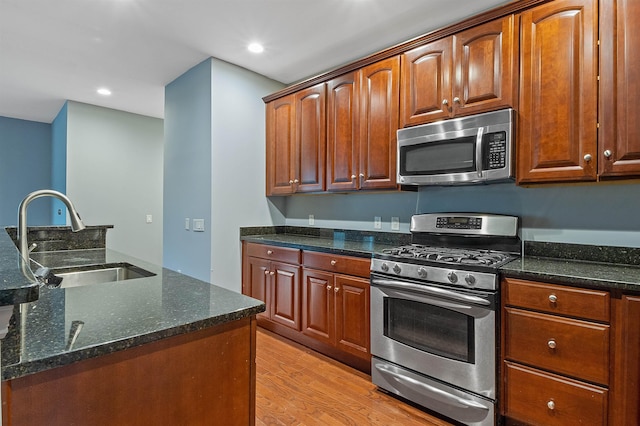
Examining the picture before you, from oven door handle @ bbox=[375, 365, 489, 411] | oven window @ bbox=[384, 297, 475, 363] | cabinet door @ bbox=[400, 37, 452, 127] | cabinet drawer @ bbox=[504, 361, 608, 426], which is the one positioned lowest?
oven door handle @ bbox=[375, 365, 489, 411]

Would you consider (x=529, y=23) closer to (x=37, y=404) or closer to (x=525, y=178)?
(x=525, y=178)

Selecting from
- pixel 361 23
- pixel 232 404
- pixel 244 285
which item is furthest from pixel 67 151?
pixel 232 404

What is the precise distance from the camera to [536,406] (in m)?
1.71

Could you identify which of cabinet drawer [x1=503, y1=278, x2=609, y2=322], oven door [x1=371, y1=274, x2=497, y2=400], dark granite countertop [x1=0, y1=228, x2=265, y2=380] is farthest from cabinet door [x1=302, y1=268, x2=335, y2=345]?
dark granite countertop [x1=0, y1=228, x2=265, y2=380]

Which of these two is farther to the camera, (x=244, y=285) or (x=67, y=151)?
(x=67, y=151)

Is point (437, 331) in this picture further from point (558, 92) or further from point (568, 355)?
point (558, 92)

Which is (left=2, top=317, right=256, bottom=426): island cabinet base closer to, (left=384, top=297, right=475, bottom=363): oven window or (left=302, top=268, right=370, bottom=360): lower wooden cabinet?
(left=384, top=297, right=475, bottom=363): oven window

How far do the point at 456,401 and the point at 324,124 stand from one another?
2311 millimetres

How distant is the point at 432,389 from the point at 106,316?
1783 millimetres

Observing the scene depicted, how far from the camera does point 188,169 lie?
3.53m

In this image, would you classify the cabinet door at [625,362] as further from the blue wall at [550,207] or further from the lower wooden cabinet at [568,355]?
the blue wall at [550,207]

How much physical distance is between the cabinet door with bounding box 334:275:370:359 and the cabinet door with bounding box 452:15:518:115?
138cm

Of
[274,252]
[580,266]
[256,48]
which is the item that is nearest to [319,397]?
[274,252]

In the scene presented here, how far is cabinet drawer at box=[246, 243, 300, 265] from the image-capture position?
2.95 metres
